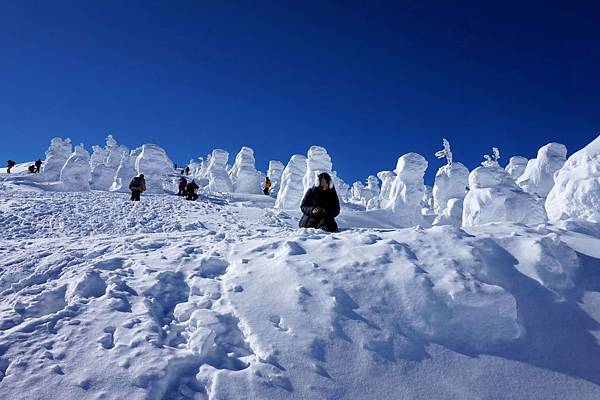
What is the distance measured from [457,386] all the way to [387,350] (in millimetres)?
687

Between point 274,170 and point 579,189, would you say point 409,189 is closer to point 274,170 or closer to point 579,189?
point 579,189

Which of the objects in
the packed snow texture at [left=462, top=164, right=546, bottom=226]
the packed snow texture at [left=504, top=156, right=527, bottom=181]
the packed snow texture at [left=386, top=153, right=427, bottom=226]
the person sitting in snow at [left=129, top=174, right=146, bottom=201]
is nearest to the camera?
the packed snow texture at [left=462, top=164, right=546, bottom=226]

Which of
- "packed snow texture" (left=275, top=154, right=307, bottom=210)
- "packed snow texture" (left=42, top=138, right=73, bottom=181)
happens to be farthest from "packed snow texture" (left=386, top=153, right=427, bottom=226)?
"packed snow texture" (left=42, top=138, right=73, bottom=181)

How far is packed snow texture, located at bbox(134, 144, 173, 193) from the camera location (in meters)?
33.7

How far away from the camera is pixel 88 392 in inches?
130

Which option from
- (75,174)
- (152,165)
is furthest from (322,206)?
(75,174)

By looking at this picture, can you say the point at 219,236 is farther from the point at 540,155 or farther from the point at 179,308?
the point at 540,155

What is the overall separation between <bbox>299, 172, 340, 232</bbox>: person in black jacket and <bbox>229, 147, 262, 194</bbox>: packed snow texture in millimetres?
36862

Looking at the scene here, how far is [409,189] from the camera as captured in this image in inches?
1272

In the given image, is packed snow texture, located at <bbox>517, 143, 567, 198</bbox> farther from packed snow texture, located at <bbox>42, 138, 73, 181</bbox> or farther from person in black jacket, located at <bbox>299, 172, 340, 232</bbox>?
packed snow texture, located at <bbox>42, 138, 73, 181</bbox>

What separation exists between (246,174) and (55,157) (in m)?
22.4

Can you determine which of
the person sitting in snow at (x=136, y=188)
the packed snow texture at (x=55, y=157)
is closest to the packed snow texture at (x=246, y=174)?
the packed snow texture at (x=55, y=157)

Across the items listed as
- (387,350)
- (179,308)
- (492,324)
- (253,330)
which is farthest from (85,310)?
(492,324)

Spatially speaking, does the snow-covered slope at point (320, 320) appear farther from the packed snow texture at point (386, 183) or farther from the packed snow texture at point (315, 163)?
the packed snow texture at point (386, 183)
